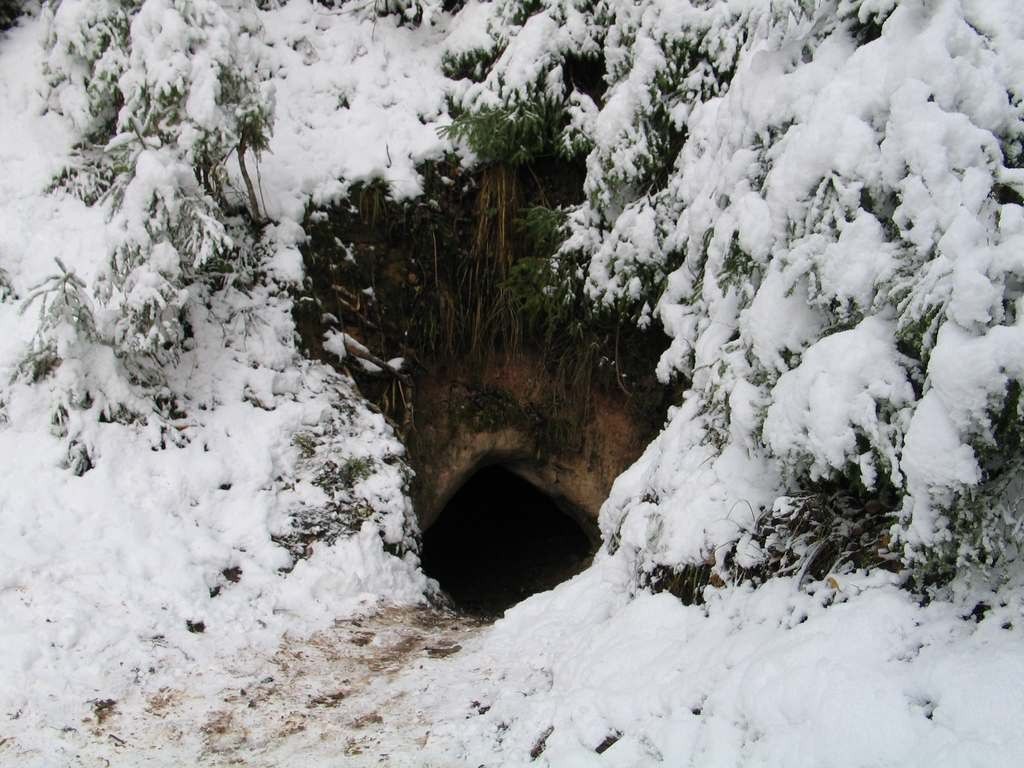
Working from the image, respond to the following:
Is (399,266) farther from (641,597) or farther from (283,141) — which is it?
(641,597)

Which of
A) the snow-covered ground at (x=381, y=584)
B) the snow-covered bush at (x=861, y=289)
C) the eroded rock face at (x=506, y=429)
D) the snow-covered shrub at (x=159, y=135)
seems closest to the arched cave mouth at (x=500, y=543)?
the eroded rock face at (x=506, y=429)

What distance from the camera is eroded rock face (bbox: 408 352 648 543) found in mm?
6559

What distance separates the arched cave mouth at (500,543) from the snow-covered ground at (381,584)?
Result: 3228mm

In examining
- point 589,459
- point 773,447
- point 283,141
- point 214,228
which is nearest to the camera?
point 773,447

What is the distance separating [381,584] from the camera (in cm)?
491

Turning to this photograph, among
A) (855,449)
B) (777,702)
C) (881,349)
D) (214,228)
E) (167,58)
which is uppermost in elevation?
(167,58)

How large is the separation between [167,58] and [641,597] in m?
4.34

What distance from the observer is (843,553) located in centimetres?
274

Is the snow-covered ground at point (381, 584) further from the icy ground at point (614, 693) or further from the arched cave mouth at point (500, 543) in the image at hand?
the arched cave mouth at point (500, 543)

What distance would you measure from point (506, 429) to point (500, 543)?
8.80 ft

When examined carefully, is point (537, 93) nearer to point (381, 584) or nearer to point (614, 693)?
point (381, 584)

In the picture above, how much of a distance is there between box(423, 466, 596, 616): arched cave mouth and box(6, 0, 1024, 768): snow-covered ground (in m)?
3.23

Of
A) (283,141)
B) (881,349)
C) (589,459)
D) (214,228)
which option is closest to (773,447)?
(881,349)

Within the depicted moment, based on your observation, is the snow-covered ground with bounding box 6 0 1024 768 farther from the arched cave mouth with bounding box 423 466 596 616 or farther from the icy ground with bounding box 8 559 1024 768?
the arched cave mouth with bounding box 423 466 596 616
